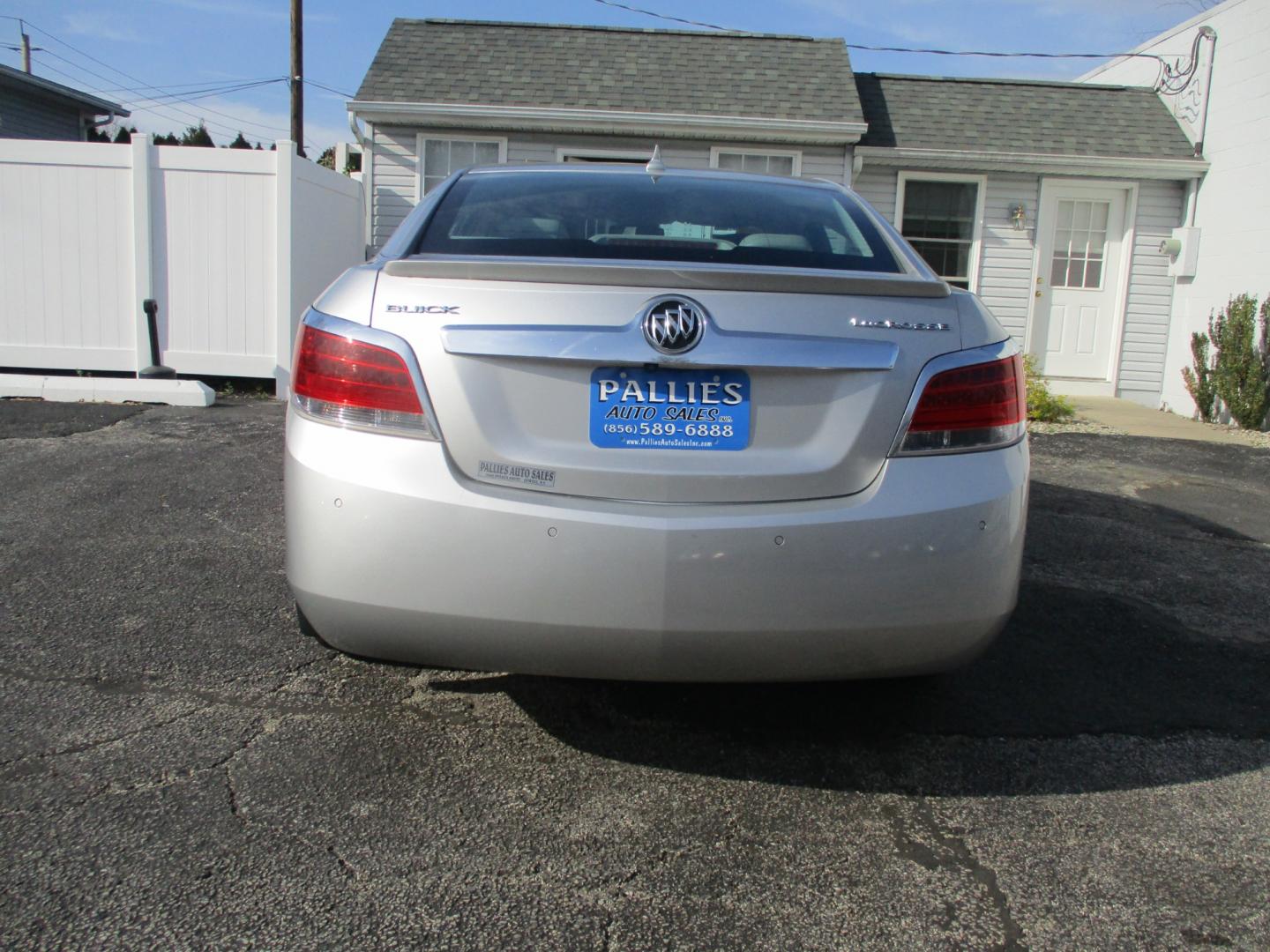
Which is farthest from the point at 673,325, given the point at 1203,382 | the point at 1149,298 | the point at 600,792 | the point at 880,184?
the point at 1149,298

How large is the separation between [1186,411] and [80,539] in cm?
1110

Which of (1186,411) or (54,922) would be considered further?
(1186,411)

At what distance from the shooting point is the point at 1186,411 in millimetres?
11609

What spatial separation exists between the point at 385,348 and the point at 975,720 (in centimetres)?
198

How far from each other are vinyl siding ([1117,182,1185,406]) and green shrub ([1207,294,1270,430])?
1.78 m

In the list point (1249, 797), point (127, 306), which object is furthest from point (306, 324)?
point (127, 306)

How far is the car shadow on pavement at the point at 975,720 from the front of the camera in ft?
8.93

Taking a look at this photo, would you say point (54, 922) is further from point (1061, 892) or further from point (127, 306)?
point (127, 306)

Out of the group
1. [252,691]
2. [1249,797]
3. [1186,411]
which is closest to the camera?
[1249,797]

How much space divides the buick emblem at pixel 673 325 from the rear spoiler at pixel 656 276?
56 mm

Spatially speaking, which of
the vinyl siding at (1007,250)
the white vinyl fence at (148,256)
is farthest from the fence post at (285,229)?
the vinyl siding at (1007,250)

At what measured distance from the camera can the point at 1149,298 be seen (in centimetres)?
1225

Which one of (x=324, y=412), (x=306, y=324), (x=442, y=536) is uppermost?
(x=306, y=324)

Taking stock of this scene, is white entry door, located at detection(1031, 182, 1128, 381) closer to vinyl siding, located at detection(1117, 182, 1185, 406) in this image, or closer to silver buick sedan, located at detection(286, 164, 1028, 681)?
vinyl siding, located at detection(1117, 182, 1185, 406)
